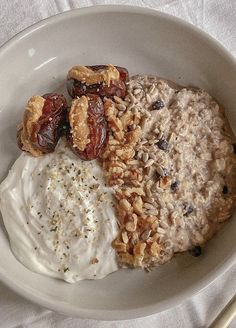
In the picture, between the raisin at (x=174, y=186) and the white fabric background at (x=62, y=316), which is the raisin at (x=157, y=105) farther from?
the white fabric background at (x=62, y=316)

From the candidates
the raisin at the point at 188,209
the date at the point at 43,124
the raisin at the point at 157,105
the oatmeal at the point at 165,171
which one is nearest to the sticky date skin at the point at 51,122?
the date at the point at 43,124

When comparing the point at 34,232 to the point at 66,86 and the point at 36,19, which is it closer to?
the point at 66,86

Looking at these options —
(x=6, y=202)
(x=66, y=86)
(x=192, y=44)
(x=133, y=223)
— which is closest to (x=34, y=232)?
(x=6, y=202)

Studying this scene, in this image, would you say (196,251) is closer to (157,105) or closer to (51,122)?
(157,105)

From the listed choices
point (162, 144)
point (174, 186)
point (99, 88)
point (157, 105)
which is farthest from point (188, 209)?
point (99, 88)

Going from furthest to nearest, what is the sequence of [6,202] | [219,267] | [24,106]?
[24,106], [6,202], [219,267]
